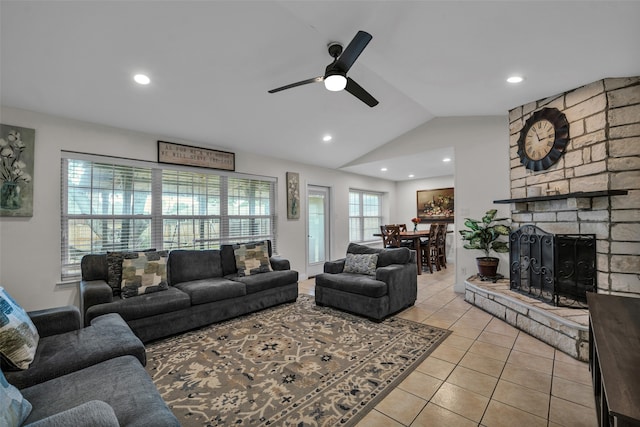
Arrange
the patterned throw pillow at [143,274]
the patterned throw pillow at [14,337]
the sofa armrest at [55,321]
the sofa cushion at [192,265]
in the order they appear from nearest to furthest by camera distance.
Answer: the patterned throw pillow at [14,337] → the sofa armrest at [55,321] → the patterned throw pillow at [143,274] → the sofa cushion at [192,265]

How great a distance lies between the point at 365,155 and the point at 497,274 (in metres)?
3.22

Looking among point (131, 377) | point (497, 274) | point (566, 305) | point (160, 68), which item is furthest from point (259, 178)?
point (566, 305)

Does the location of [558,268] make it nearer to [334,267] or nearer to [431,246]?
[334,267]

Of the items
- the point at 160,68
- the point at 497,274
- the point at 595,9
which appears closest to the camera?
the point at 595,9

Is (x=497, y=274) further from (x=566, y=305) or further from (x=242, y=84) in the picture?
(x=242, y=84)

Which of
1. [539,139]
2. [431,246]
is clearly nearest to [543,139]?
[539,139]

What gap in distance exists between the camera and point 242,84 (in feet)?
10.3

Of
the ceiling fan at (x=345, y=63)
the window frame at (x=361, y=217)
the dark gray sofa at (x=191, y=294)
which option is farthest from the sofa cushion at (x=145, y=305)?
the window frame at (x=361, y=217)

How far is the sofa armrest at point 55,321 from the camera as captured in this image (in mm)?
2014

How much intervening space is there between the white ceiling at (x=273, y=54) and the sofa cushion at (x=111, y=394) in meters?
2.45

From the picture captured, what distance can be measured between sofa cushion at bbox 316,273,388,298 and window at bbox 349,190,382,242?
3.51 metres

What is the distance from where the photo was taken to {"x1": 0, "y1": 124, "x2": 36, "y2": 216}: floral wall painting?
2.78 m

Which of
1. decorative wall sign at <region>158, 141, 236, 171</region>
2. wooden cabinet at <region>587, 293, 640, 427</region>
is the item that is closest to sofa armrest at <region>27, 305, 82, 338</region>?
decorative wall sign at <region>158, 141, 236, 171</region>

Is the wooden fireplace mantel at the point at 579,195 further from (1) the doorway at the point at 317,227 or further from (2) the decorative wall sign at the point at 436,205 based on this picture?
(2) the decorative wall sign at the point at 436,205
